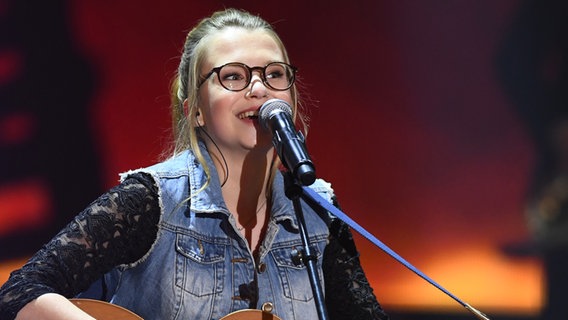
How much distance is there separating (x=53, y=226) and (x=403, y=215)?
1.31 metres

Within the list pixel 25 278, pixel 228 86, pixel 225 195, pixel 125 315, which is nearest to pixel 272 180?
pixel 225 195

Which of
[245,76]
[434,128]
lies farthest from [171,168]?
[434,128]

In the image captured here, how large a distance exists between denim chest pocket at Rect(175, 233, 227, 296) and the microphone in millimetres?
318

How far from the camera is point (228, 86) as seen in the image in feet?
5.68

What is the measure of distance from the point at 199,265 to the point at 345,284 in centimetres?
39

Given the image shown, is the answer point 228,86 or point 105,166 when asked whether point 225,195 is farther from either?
point 105,166

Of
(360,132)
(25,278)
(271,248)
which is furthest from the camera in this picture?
(360,132)

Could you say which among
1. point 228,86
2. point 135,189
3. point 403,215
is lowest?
point 135,189

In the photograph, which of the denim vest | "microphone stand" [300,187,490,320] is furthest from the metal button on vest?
"microphone stand" [300,187,490,320]

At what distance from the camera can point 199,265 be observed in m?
1.71

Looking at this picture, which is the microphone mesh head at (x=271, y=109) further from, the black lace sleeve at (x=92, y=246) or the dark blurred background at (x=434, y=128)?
the dark blurred background at (x=434, y=128)

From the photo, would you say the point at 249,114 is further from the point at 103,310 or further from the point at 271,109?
the point at 103,310

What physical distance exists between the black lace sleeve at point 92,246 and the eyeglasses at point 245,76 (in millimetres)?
280

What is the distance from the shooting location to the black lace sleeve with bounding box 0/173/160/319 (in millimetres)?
1472
